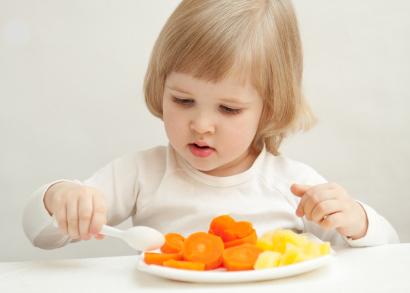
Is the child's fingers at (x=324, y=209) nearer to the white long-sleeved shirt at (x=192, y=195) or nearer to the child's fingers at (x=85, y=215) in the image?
the white long-sleeved shirt at (x=192, y=195)

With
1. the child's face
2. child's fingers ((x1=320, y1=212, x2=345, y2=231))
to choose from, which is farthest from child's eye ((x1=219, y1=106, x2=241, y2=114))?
child's fingers ((x1=320, y1=212, x2=345, y2=231))

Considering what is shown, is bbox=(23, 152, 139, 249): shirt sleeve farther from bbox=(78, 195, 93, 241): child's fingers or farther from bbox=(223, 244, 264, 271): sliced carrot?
bbox=(223, 244, 264, 271): sliced carrot

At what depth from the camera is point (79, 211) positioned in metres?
0.73

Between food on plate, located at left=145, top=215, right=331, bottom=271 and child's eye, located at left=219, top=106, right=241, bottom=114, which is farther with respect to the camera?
child's eye, located at left=219, top=106, right=241, bottom=114

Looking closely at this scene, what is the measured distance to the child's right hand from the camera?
73 cm

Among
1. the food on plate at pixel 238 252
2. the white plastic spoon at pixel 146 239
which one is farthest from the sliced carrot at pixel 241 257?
the white plastic spoon at pixel 146 239

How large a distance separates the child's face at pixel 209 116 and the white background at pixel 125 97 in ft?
1.72

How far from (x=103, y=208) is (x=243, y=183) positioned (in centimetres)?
37

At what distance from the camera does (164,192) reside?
0.99m

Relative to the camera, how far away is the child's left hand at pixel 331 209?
2.66 feet

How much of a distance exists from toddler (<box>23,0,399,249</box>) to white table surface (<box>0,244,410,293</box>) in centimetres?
7

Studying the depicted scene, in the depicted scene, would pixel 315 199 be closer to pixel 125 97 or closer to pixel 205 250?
pixel 205 250

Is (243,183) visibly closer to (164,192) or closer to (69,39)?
(164,192)

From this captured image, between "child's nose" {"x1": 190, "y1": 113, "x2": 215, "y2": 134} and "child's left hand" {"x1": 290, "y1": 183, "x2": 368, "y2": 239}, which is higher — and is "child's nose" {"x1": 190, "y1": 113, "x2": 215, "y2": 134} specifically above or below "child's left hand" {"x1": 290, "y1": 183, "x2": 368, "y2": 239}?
above
